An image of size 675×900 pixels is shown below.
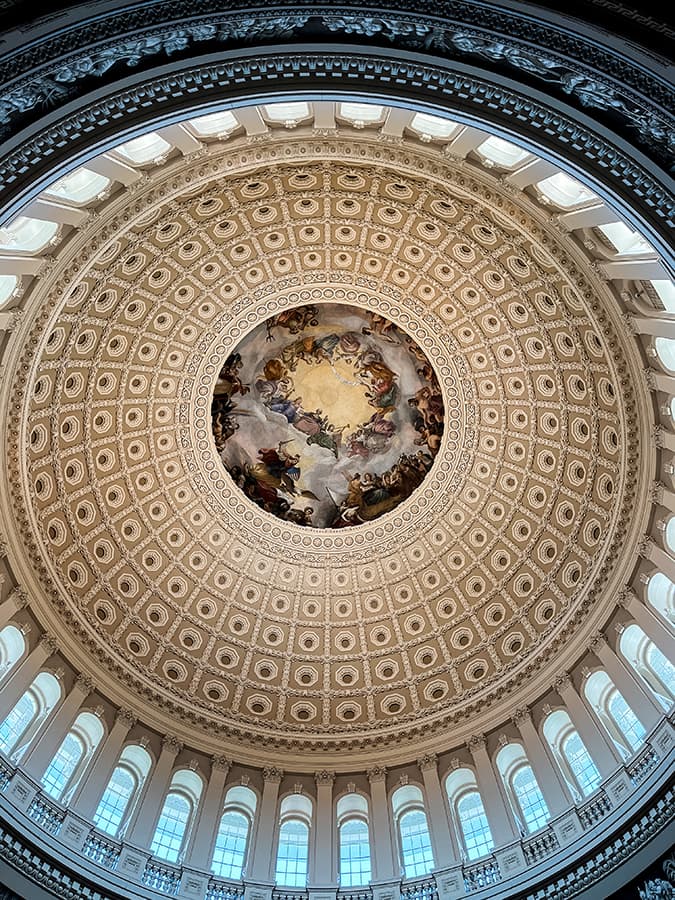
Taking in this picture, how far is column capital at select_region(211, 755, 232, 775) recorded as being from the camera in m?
26.6

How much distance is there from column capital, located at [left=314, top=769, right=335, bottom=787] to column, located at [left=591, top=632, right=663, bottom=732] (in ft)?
29.6

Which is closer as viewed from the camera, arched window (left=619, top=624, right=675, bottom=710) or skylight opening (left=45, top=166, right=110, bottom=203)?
skylight opening (left=45, top=166, right=110, bottom=203)

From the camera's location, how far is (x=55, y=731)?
2366 centimetres

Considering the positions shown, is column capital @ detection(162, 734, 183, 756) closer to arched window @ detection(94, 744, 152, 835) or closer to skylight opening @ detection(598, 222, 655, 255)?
arched window @ detection(94, 744, 152, 835)

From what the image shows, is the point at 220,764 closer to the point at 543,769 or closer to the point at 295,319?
the point at 543,769

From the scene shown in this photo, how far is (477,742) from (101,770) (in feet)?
36.5

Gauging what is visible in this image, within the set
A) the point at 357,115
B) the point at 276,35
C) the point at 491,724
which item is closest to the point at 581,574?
the point at 491,724

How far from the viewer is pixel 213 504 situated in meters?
33.0

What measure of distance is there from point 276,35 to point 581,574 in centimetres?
1924

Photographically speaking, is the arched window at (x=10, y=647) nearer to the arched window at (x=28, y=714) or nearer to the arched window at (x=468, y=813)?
the arched window at (x=28, y=714)

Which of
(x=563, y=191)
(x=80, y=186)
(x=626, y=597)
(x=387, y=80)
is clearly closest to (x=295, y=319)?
(x=80, y=186)

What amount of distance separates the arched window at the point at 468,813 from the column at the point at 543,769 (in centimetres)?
Answer: 192

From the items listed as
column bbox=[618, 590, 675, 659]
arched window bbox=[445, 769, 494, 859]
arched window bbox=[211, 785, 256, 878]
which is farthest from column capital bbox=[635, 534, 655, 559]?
arched window bbox=[211, 785, 256, 878]

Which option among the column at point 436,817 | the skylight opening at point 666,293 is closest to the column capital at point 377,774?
the column at point 436,817
